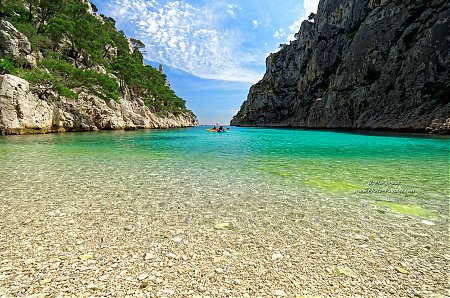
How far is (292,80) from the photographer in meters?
123

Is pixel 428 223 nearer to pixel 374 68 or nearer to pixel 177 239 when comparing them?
pixel 177 239

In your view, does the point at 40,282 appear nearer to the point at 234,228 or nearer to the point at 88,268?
the point at 88,268

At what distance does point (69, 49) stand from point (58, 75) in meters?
17.9

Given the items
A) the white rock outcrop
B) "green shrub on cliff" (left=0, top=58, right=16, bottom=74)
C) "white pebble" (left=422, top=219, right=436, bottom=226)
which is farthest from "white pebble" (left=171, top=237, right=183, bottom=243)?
the white rock outcrop

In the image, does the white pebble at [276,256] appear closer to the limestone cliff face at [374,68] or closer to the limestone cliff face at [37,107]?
the limestone cliff face at [37,107]

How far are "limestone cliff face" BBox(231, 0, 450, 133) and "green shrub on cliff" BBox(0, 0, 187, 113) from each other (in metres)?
60.9

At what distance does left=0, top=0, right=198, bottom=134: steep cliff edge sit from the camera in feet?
A: 99.5

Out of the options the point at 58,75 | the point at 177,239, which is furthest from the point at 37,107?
the point at 177,239

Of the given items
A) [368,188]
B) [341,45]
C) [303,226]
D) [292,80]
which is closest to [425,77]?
[341,45]

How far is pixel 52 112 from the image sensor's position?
36.1m

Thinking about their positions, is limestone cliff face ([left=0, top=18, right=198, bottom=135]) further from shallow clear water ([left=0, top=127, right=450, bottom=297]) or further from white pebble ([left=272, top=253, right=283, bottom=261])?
white pebble ([left=272, top=253, right=283, bottom=261])

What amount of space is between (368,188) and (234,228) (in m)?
6.03

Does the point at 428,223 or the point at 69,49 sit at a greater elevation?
the point at 69,49

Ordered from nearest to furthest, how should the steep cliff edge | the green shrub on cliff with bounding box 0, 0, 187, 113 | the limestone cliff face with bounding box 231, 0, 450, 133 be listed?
the steep cliff edge
the green shrub on cliff with bounding box 0, 0, 187, 113
the limestone cliff face with bounding box 231, 0, 450, 133
